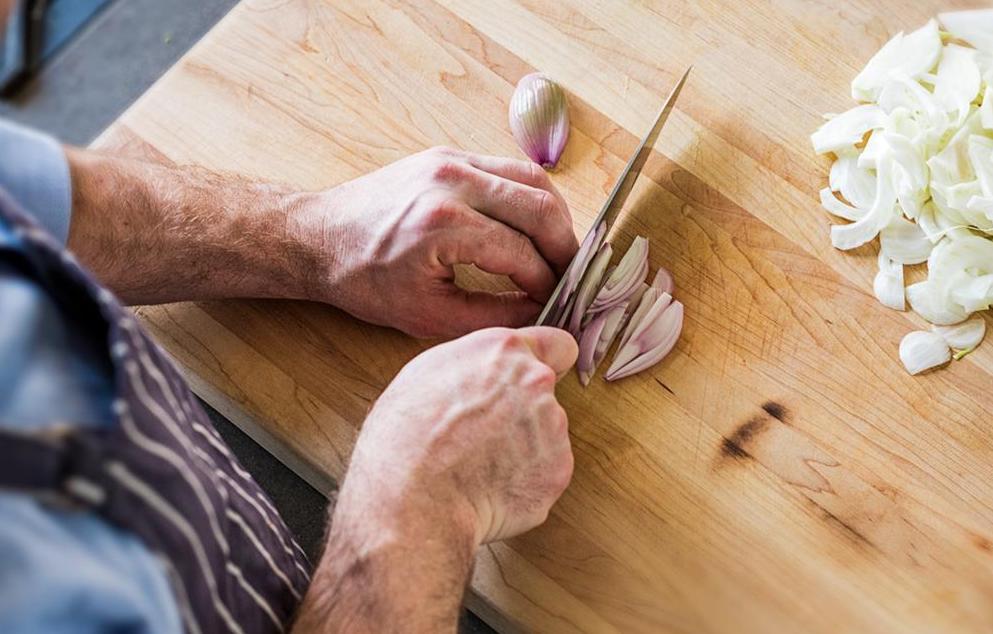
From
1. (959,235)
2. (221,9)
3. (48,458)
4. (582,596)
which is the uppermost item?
(48,458)

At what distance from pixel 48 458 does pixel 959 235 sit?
770 mm

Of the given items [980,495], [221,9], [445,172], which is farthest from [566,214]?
[221,9]

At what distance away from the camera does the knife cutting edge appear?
83 cm

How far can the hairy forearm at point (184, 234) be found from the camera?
2.72 feet

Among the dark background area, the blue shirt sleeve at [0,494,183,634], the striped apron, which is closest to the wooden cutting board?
the striped apron

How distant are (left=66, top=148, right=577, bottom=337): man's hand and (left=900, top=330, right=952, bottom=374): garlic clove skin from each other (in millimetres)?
313

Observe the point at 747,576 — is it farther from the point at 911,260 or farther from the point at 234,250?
the point at 234,250

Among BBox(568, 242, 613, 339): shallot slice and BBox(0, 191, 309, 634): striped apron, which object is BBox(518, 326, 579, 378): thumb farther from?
BBox(0, 191, 309, 634): striped apron

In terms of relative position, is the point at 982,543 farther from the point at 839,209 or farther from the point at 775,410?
the point at 839,209

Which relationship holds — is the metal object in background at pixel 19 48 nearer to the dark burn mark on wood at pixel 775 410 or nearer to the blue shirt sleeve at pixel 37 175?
the blue shirt sleeve at pixel 37 175

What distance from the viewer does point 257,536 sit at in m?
0.65

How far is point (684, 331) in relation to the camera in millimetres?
879

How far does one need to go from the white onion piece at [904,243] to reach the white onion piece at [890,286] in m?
0.01

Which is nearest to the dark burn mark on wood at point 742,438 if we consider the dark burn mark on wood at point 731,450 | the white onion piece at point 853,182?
the dark burn mark on wood at point 731,450
